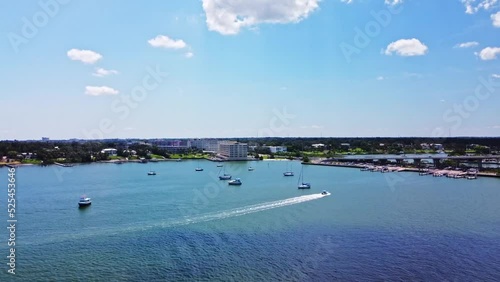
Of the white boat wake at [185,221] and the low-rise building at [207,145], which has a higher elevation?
the low-rise building at [207,145]

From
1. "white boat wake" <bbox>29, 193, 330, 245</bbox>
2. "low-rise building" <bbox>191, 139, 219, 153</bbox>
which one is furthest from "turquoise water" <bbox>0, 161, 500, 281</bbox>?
"low-rise building" <bbox>191, 139, 219, 153</bbox>

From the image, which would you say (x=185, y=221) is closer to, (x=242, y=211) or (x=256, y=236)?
(x=242, y=211)

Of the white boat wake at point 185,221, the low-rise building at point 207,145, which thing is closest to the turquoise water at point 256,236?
the white boat wake at point 185,221

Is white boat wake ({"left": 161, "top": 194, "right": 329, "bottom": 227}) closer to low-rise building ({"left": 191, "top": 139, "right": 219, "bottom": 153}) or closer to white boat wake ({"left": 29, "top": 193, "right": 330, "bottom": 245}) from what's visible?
white boat wake ({"left": 29, "top": 193, "right": 330, "bottom": 245})

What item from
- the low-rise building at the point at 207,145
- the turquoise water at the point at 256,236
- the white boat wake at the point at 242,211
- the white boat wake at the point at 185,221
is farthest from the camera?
the low-rise building at the point at 207,145

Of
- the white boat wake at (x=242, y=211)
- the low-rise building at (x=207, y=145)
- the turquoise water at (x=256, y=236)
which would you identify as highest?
the low-rise building at (x=207, y=145)

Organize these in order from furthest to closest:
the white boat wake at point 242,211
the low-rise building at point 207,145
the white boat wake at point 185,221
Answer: the low-rise building at point 207,145 → the white boat wake at point 242,211 → the white boat wake at point 185,221

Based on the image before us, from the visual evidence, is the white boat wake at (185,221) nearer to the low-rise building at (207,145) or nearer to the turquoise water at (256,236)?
the turquoise water at (256,236)

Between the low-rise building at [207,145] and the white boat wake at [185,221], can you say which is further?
the low-rise building at [207,145]

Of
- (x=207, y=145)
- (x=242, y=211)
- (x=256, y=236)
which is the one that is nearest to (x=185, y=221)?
(x=242, y=211)
